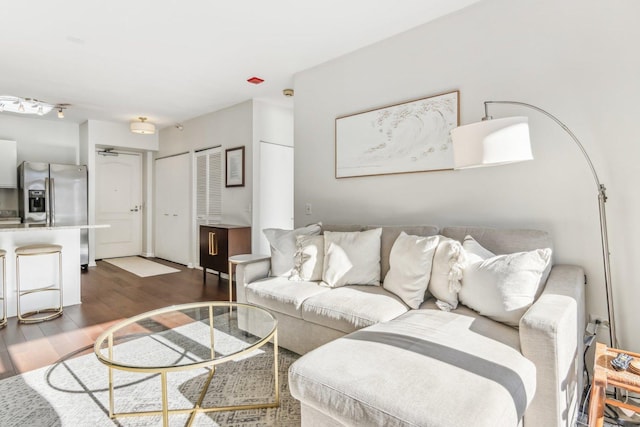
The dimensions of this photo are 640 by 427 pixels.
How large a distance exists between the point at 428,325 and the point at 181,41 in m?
2.98

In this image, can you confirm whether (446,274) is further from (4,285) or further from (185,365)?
(4,285)

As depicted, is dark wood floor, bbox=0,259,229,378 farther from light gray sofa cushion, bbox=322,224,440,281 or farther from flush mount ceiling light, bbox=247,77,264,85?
flush mount ceiling light, bbox=247,77,264,85

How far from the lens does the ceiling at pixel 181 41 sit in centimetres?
248

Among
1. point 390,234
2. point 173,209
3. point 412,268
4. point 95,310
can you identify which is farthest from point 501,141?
point 173,209

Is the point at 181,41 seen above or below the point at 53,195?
above

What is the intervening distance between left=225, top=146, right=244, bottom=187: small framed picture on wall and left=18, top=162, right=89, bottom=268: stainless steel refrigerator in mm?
2606

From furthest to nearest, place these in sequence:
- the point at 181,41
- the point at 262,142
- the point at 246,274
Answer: the point at 262,142 → the point at 181,41 → the point at 246,274

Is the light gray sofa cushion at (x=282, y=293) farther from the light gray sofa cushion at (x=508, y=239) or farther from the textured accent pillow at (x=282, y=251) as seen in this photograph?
the light gray sofa cushion at (x=508, y=239)

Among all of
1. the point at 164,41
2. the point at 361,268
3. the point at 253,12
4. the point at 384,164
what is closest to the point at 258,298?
the point at 361,268

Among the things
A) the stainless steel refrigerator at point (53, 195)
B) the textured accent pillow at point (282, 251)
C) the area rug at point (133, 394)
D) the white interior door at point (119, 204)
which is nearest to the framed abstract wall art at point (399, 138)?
the textured accent pillow at point (282, 251)

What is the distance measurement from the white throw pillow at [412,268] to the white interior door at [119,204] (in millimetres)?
6137

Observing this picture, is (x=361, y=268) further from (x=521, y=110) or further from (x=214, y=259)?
(x=214, y=259)

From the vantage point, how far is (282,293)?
7.83 ft

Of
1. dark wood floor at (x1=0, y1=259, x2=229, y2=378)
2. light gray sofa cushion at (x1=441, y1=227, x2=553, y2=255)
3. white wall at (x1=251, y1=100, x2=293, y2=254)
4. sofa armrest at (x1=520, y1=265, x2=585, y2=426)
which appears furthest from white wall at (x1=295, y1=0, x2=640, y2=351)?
dark wood floor at (x1=0, y1=259, x2=229, y2=378)
